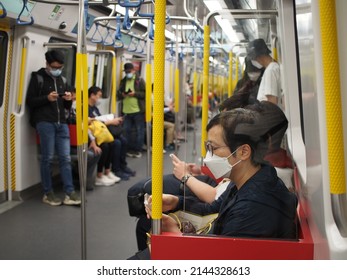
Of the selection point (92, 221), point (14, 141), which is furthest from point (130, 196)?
point (14, 141)

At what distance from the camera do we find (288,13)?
8.54 feet

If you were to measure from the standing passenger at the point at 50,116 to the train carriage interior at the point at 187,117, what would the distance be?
7.1 inches

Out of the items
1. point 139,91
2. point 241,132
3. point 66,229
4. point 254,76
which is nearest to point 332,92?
point 241,132

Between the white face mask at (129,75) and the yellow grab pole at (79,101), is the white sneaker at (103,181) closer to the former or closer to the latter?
the white face mask at (129,75)

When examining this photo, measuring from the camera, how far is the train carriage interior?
3.40 ft

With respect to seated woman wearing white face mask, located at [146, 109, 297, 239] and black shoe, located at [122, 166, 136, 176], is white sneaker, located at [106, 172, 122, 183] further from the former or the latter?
seated woman wearing white face mask, located at [146, 109, 297, 239]

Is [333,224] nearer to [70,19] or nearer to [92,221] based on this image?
[92,221]

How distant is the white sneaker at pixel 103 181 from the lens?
5.57 metres

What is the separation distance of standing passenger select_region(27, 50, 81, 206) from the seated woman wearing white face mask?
10.9ft

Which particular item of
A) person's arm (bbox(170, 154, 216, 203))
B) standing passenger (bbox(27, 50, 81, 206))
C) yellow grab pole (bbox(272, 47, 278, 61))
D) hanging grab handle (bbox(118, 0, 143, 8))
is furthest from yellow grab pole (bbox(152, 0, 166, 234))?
standing passenger (bbox(27, 50, 81, 206))

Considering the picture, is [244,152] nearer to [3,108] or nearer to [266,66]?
[266,66]

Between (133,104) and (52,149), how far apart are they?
2.97 meters

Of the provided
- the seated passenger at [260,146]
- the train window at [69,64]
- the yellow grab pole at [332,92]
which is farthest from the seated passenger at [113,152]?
the yellow grab pole at [332,92]

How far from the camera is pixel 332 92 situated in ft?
3.14
